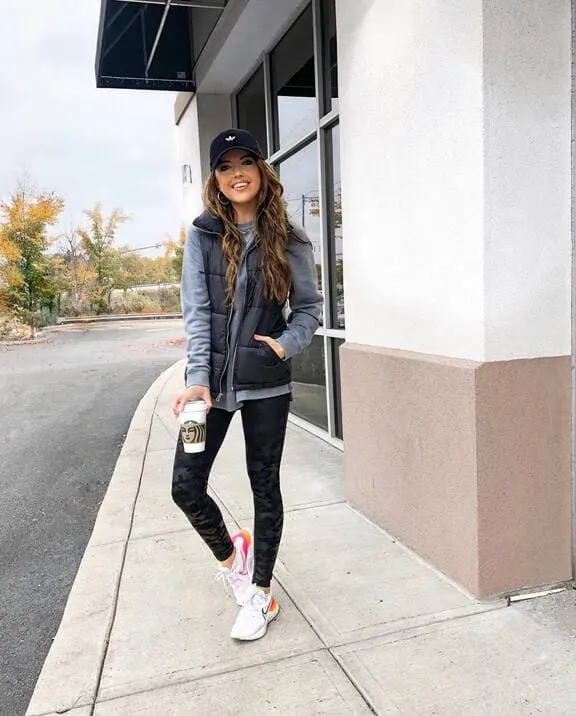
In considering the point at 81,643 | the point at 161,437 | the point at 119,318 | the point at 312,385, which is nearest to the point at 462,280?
the point at 81,643

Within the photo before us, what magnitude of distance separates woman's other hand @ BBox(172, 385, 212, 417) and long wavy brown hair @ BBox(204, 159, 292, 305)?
1.19 feet

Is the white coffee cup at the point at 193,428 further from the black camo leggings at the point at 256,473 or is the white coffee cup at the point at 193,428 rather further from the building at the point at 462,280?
the building at the point at 462,280

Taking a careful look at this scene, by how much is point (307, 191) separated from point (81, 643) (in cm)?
A: 444

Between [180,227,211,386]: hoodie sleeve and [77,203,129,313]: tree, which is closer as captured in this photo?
[180,227,211,386]: hoodie sleeve

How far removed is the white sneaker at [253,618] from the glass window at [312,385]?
3.32m

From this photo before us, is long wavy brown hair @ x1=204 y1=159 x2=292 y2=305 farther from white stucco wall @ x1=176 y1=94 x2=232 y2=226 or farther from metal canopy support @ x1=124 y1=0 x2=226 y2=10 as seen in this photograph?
white stucco wall @ x1=176 y1=94 x2=232 y2=226

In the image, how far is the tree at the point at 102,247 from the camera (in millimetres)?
45966

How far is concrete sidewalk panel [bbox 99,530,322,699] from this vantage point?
2.39m

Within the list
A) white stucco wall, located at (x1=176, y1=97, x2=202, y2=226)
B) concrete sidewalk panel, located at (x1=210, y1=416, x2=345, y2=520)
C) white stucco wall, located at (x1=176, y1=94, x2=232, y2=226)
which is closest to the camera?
concrete sidewalk panel, located at (x1=210, y1=416, x2=345, y2=520)

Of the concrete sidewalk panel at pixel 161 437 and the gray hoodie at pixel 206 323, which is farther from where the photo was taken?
the concrete sidewalk panel at pixel 161 437

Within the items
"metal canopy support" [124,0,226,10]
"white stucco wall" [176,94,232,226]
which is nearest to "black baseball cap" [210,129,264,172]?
"metal canopy support" [124,0,226,10]

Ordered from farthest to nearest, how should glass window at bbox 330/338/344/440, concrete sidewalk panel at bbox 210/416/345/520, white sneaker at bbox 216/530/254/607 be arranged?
glass window at bbox 330/338/344/440 < concrete sidewalk panel at bbox 210/416/345/520 < white sneaker at bbox 216/530/254/607

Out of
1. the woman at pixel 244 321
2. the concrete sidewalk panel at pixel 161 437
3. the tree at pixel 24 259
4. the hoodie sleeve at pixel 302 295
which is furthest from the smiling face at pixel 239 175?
the tree at pixel 24 259

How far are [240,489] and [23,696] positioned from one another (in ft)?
7.15
